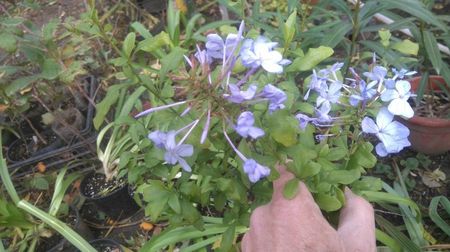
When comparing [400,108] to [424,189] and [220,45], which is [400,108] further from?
[424,189]

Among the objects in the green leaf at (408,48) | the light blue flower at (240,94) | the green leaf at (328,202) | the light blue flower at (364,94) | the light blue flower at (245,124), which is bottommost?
the green leaf at (328,202)

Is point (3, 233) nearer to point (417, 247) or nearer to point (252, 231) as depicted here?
point (252, 231)

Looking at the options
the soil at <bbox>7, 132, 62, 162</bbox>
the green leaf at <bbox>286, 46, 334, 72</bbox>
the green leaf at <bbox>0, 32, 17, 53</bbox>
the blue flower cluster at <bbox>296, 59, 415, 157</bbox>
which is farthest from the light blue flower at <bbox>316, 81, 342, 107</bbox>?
the soil at <bbox>7, 132, 62, 162</bbox>

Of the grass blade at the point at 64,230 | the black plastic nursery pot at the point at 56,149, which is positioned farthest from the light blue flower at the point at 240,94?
the black plastic nursery pot at the point at 56,149

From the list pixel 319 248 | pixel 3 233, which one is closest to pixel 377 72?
pixel 319 248

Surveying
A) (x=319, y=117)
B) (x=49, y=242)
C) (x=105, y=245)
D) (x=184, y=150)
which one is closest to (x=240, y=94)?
(x=184, y=150)

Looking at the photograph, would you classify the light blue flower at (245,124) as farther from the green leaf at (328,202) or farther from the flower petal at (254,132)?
the green leaf at (328,202)
